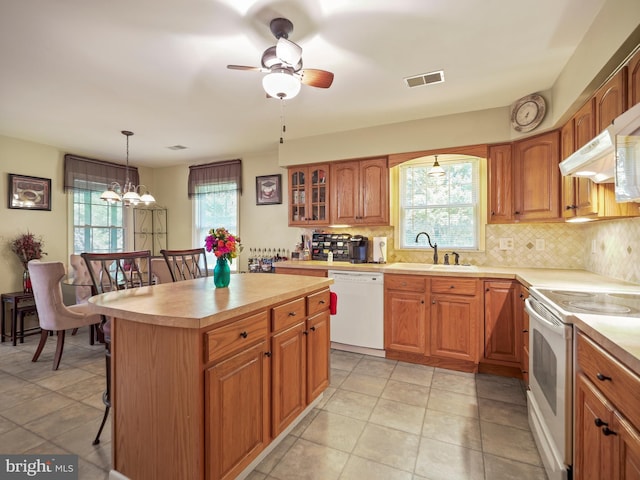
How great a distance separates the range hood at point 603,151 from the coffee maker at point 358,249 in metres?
2.24

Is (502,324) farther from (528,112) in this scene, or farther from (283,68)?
(283,68)

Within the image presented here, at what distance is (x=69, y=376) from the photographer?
2.92m

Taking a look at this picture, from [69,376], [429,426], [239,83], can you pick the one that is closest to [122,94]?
[239,83]

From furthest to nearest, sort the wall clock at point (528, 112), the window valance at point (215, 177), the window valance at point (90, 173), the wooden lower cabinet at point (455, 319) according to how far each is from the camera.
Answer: the window valance at point (215, 177) → the window valance at point (90, 173) → the wooden lower cabinet at point (455, 319) → the wall clock at point (528, 112)

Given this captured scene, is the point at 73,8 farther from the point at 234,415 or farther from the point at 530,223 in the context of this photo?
the point at 530,223

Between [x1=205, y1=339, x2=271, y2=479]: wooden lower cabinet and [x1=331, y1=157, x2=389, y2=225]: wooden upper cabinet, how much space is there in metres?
2.45

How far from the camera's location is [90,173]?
16.5 ft

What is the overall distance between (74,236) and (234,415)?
15.7 ft

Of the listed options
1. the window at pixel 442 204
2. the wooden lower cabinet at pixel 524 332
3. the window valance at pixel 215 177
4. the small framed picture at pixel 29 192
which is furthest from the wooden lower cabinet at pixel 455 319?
the small framed picture at pixel 29 192

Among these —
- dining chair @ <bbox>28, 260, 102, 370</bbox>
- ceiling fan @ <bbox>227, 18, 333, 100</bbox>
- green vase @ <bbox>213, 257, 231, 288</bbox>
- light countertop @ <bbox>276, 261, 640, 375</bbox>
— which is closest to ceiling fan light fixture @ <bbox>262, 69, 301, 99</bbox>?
ceiling fan @ <bbox>227, 18, 333, 100</bbox>

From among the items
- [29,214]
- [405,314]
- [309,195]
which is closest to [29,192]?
[29,214]

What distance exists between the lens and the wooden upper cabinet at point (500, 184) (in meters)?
3.20

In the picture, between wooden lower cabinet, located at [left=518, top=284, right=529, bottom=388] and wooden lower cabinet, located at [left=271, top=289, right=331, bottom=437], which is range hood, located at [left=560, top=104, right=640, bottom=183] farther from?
wooden lower cabinet, located at [left=271, top=289, right=331, bottom=437]

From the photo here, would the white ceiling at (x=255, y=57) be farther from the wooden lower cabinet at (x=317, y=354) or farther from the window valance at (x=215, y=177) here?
the wooden lower cabinet at (x=317, y=354)
